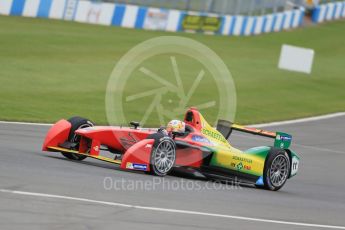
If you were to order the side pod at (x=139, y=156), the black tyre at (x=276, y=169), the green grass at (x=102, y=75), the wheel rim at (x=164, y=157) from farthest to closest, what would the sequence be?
the green grass at (x=102, y=75) → the black tyre at (x=276, y=169) → the wheel rim at (x=164, y=157) → the side pod at (x=139, y=156)

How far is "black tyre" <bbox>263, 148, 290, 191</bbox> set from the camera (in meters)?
14.2

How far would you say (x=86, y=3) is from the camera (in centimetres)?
3978

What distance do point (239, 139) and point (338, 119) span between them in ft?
22.7

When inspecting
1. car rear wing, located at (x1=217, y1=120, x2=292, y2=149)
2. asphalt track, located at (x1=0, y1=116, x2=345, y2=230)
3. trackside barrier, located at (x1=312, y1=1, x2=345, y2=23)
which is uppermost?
trackside barrier, located at (x1=312, y1=1, x2=345, y2=23)

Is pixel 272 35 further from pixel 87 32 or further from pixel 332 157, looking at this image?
pixel 332 157

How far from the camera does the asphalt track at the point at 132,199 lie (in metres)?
9.63

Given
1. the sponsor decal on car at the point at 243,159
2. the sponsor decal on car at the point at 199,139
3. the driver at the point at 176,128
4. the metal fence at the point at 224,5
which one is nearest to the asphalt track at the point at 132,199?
the sponsor decal on car at the point at 243,159

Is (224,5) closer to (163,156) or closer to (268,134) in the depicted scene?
(268,134)

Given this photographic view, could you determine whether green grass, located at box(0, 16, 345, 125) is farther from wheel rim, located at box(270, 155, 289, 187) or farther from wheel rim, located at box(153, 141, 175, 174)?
wheel rim, located at box(270, 155, 289, 187)

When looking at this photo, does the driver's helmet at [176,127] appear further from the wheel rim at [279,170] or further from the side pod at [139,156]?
the wheel rim at [279,170]

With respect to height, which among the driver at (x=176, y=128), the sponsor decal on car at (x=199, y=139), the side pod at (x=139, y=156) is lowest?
the side pod at (x=139, y=156)

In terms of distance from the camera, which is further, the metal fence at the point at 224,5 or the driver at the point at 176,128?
the metal fence at the point at 224,5

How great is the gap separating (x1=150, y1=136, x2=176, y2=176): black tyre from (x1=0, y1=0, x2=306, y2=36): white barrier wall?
2523 cm

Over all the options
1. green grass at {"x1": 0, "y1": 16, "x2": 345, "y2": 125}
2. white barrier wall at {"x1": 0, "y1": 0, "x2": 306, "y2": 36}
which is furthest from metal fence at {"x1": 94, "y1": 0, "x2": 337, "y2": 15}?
green grass at {"x1": 0, "y1": 16, "x2": 345, "y2": 125}
